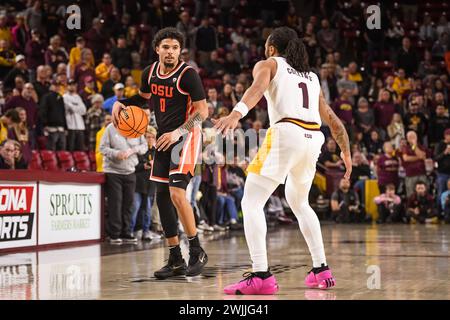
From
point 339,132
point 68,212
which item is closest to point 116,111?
point 339,132

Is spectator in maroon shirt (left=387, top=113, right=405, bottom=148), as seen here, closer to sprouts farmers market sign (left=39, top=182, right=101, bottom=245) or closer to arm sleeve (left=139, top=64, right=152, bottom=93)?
sprouts farmers market sign (left=39, top=182, right=101, bottom=245)

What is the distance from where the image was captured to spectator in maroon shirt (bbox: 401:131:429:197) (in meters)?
18.4

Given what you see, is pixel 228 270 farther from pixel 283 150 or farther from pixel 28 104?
pixel 28 104

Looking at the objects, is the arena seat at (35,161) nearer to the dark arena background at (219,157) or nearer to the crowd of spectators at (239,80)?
the dark arena background at (219,157)

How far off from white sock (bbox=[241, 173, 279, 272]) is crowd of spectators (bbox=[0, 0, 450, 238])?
634 centimetres

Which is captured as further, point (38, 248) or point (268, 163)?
point (38, 248)

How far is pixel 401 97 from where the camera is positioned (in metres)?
21.5

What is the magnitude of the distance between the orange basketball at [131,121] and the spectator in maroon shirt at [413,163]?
38.4 feet

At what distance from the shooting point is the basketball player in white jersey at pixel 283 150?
20.2 ft

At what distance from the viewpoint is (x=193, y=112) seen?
297 inches

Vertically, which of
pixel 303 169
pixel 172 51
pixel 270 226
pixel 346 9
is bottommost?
pixel 270 226

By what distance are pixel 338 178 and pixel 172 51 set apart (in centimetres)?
1256
